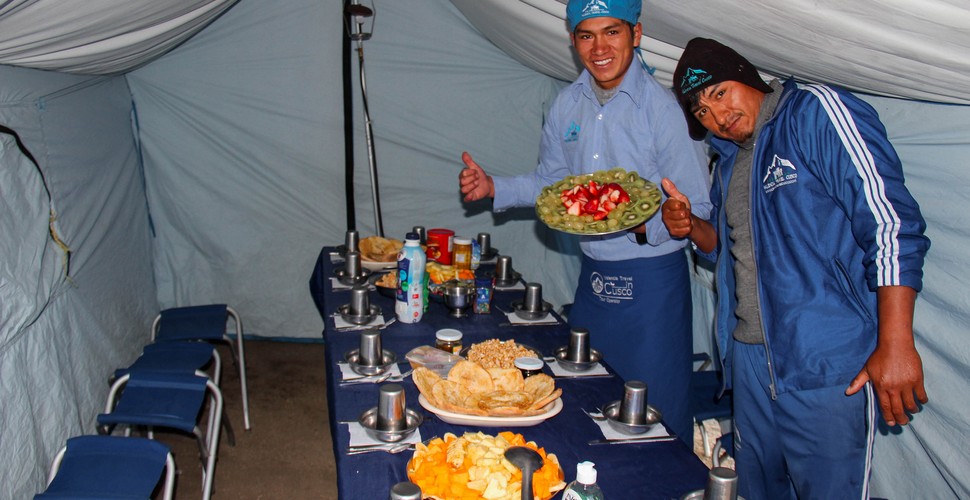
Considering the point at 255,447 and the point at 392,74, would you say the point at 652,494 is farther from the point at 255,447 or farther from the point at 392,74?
the point at 392,74

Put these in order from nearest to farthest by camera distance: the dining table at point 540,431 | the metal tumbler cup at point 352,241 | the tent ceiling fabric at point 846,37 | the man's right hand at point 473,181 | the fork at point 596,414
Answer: the tent ceiling fabric at point 846,37 → the dining table at point 540,431 → the fork at point 596,414 → the man's right hand at point 473,181 → the metal tumbler cup at point 352,241

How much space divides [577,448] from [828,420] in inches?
26.0

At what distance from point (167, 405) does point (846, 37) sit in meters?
2.37

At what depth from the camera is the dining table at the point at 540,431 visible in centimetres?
146

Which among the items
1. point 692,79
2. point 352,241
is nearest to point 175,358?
point 352,241

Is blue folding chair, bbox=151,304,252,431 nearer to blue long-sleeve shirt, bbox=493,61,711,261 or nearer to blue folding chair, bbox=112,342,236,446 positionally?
blue folding chair, bbox=112,342,236,446

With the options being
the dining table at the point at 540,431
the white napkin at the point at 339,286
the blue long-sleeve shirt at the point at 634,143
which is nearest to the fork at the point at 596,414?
the dining table at the point at 540,431

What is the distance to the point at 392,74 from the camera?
444cm

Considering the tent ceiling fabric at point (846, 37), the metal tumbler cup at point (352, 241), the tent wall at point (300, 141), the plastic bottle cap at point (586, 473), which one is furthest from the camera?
the tent wall at point (300, 141)

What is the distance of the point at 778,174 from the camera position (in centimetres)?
180

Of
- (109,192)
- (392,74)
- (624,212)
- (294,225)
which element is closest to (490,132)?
(392,74)

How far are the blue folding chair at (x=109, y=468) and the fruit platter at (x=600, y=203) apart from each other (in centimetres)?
137

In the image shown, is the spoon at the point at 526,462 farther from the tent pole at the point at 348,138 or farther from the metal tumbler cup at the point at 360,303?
the tent pole at the point at 348,138

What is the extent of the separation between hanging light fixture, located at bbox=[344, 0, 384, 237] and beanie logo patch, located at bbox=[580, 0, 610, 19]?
6.73 ft
